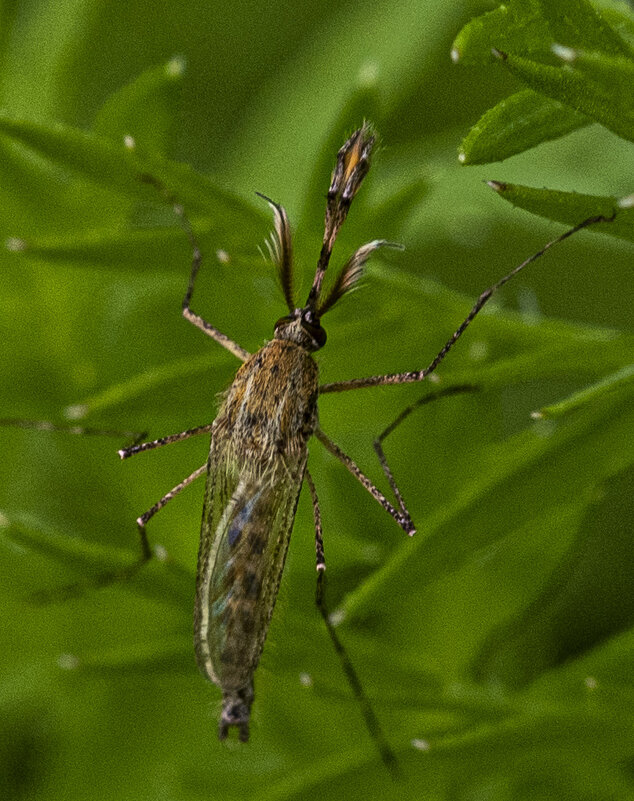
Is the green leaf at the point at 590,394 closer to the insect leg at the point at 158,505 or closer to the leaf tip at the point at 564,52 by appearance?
the leaf tip at the point at 564,52

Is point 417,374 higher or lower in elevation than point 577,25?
lower

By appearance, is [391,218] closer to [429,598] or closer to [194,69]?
[429,598]

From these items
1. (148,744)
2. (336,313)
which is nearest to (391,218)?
(336,313)

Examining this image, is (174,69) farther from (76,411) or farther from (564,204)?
(564,204)

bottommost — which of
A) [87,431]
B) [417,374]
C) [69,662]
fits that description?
[69,662]

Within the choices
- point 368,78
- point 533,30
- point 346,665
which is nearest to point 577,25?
point 533,30

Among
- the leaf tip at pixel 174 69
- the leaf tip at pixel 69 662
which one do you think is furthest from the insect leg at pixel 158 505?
the leaf tip at pixel 174 69

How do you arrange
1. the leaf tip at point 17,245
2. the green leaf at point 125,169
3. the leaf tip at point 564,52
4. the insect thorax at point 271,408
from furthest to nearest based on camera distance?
the insect thorax at point 271,408 → the leaf tip at point 17,245 → the green leaf at point 125,169 → the leaf tip at point 564,52
